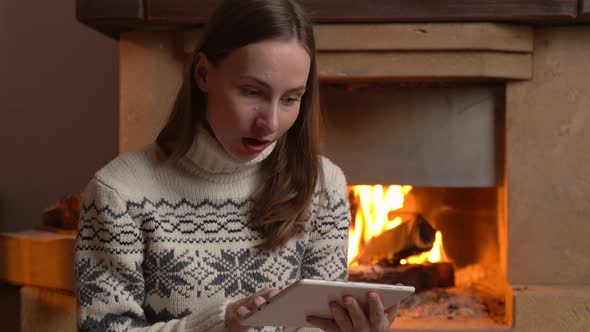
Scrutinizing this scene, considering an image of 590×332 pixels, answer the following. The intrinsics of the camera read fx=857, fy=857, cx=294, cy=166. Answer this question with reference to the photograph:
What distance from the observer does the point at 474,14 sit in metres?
2.01

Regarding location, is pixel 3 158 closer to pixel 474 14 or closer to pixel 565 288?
pixel 474 14

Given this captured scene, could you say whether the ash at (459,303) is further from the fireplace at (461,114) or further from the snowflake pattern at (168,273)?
the snowflake pattern at (168,273)

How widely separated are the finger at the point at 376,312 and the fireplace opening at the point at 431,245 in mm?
1126

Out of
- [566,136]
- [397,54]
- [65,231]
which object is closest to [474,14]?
[397,54]

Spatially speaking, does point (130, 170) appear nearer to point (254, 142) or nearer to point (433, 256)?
point (254, 142)

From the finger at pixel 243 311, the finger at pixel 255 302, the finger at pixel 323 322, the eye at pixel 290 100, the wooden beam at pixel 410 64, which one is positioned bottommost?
the finger at pixel 323 322

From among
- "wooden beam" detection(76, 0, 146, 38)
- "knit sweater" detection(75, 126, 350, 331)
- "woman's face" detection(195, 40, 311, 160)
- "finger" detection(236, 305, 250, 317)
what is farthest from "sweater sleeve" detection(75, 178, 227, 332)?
"wooden beam" detection(76, 0, 146, 38)

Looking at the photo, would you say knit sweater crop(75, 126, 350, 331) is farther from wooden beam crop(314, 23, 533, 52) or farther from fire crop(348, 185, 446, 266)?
fire crop(348, 185, 446, 266)

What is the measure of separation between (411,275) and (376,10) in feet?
2.59

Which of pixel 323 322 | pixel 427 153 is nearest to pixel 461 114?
pixel 427 153

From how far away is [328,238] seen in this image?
5.05 feet

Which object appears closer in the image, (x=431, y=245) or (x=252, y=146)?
(x=252, y=146)

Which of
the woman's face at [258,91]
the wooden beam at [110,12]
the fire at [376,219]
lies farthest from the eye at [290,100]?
the fire at [376,219]

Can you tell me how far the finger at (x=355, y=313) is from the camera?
1146mm
